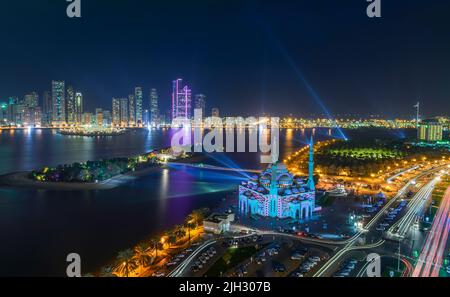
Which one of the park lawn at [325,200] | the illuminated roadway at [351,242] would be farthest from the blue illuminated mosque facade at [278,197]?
the illuminated roadway at [351,242]

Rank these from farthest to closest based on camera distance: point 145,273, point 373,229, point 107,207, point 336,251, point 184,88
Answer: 1. point 184,88
2. point 107,207
3. point 373,229
4. point 336,251
5. point 145,273

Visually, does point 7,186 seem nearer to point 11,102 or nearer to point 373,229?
point 373,229

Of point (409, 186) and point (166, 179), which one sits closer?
point (409, 186)

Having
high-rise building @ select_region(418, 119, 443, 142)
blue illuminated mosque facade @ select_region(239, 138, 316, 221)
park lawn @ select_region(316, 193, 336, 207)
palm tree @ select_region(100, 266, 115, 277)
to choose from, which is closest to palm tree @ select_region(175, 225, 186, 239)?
palm tree @ select_region(100, 266, 115, 277)

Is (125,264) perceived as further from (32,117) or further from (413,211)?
(32,117)

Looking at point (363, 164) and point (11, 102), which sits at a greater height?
point (11, 102)
